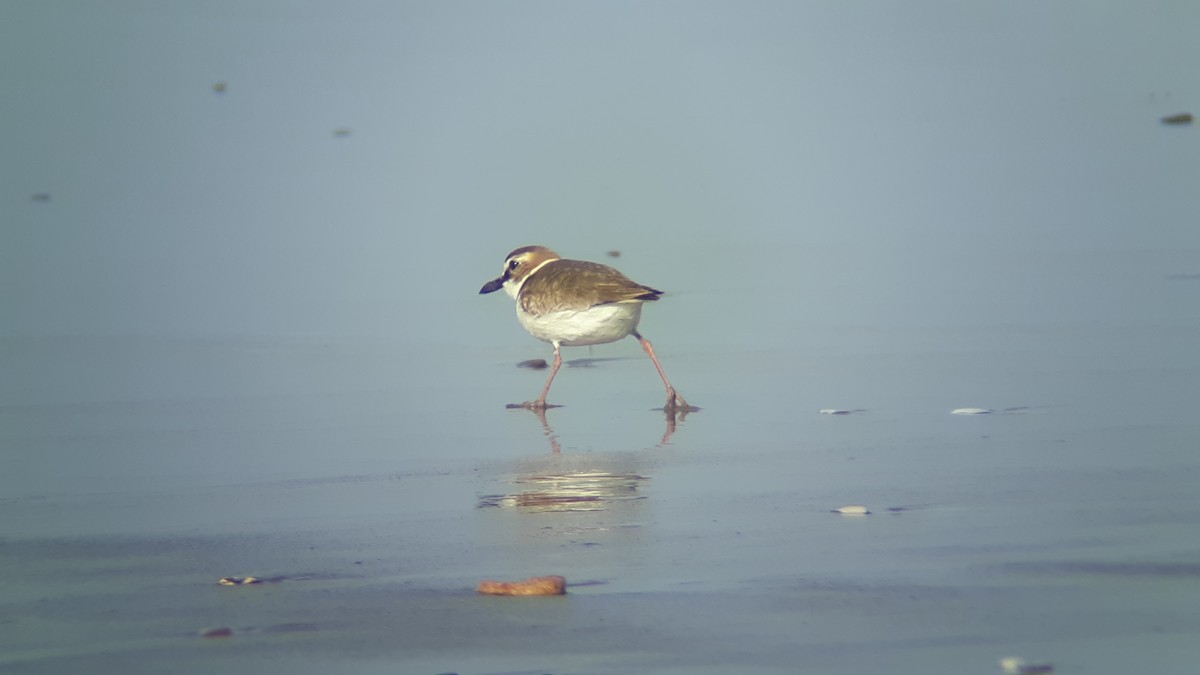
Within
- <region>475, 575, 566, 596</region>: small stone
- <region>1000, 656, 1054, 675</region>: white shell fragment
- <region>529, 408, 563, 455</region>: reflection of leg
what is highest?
<region>529, 408, 563, 455</region>: reflection of leg

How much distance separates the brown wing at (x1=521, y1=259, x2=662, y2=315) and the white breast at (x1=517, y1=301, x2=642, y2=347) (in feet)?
0.12

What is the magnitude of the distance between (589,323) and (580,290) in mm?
174

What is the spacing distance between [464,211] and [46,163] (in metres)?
3.96

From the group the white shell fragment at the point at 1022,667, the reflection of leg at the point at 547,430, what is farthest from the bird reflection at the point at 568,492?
the white shell fragment at the point at 1022,667

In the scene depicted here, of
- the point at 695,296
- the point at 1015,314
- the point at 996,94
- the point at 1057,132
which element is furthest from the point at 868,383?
the point at 996,94

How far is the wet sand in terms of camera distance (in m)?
4.22

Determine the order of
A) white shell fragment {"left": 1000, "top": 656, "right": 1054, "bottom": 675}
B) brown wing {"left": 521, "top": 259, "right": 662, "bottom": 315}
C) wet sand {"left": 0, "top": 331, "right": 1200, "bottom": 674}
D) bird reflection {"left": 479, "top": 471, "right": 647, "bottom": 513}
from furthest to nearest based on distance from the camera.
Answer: brown wing {"left": 521, "top": 259, "right": 662, "bottom": 315}
bird reflection {"left": 479, "top": 471, "right": 647, "bottom": 513}
wet sand {"left": 0, "top": 331, "right": 1200, "bottom": 674}
white shell fragment {"left": 1000, "top": 656, "right": 1054, "bottom": 675}

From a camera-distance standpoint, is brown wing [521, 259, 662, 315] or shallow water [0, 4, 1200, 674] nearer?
shallow water [0, 4, 1200, 674]

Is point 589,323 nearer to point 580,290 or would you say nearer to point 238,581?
point 580,290

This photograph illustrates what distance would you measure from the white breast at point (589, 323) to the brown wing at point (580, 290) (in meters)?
0.04

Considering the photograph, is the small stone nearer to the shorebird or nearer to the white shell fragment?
the white shell fragment

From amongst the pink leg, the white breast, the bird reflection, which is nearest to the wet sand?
the bird reflection

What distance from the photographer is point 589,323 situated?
884 centimetres

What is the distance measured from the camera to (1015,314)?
9641mm
